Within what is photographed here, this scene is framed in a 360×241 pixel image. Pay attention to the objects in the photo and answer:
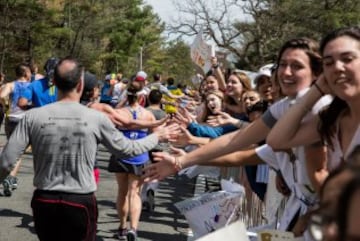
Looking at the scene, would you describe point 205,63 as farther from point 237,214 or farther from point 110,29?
point 110,29

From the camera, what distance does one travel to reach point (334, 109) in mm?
2438

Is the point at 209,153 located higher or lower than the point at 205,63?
lower

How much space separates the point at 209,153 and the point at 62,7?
136ft

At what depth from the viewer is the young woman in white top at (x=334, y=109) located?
2250mm

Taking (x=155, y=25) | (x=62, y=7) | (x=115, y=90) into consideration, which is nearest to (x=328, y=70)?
(x=115, y=90)

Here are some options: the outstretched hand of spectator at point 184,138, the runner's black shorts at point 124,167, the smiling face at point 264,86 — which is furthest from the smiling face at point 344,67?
the runner's black shorts at point 124,167

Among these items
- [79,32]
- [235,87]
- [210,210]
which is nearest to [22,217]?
[235,87]

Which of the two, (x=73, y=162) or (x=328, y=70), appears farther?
(x=73, y=162)

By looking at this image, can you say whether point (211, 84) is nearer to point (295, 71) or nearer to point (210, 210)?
point (210, 210)

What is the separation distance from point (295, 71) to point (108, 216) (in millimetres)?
5405

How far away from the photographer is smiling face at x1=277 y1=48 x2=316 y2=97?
2.82 meters

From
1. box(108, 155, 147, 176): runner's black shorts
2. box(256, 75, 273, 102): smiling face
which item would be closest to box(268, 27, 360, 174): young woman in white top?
box(256, 75, 273, 102): smiling face

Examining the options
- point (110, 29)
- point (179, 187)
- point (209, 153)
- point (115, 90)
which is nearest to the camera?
point (209, 153)

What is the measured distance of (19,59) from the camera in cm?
3984
